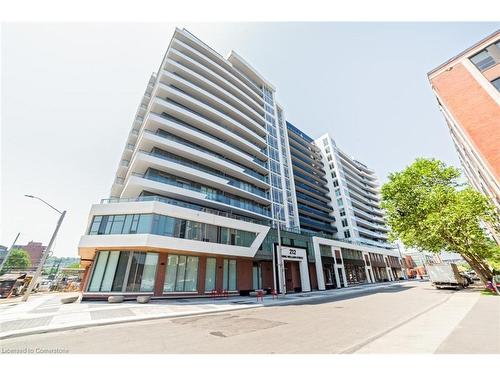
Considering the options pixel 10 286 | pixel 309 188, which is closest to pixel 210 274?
pixel 10 286

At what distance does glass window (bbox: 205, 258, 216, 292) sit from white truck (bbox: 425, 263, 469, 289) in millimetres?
30060

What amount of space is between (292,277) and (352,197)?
146 ft

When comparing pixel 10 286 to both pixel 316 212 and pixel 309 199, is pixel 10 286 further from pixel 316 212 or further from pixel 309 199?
pixel 316 212

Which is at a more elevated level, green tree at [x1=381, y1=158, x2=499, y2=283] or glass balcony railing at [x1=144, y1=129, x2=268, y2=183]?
glass balcony railing at [x1=144, y1=129, x2=268, y2=183]

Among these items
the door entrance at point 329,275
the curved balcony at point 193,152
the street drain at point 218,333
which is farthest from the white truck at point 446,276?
the street drain at point 218,333

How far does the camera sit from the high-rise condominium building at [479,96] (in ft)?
61.1

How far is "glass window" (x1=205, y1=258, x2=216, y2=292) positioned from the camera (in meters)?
24.8

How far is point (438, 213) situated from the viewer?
21562 millimetres

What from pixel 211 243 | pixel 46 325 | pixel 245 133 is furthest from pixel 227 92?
pixel 46 325

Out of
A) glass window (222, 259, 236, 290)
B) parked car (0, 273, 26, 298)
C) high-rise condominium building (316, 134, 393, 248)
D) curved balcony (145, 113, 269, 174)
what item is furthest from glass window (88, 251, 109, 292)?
high-rise condominium building (316, 134, 393, 248)

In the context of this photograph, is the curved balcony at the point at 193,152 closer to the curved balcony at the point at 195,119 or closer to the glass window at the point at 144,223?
the curved balcony at the point at 195,119

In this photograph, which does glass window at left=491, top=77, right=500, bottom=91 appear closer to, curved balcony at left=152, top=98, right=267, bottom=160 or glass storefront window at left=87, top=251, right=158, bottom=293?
curved balcony at left=152, top=98, right=267, bottom=160
